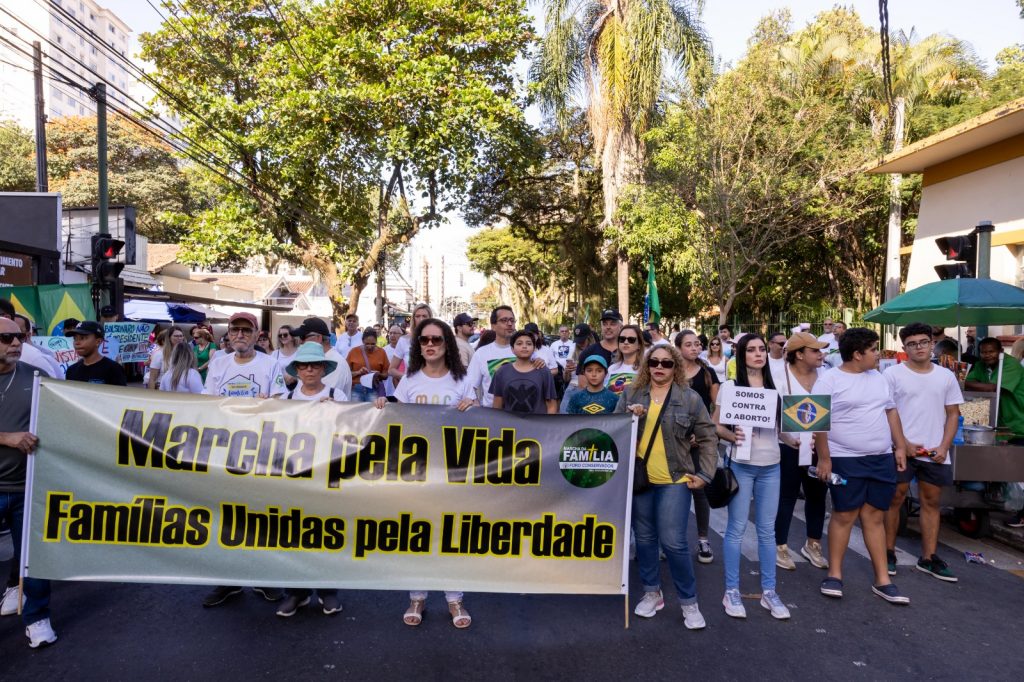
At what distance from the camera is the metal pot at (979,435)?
20.5ft

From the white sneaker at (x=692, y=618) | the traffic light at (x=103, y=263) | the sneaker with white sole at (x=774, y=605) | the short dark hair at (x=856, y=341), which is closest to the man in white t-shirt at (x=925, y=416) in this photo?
the short dark hair at (x=856, y=341)

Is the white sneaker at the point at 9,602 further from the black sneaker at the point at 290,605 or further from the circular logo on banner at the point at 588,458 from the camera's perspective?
the circular logo on banner at the point at 588,458

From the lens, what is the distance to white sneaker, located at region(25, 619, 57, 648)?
4293 millimetres

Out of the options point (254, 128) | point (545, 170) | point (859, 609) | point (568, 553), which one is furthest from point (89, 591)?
point (545, 170)

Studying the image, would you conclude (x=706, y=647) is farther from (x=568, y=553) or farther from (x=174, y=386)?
(x=174, y=386)

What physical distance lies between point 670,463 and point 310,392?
7.66 feet

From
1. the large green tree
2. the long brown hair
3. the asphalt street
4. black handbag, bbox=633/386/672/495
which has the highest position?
the large green tree

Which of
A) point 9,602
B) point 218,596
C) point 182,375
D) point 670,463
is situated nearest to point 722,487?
point 670,463

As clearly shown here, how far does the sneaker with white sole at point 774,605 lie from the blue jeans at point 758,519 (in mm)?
45

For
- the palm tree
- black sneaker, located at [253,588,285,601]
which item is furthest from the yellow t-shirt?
the palm tree

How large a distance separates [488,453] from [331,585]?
117 centimetres

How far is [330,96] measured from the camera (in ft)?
68.8

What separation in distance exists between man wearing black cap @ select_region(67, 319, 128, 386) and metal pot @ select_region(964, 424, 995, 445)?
6.48 meters

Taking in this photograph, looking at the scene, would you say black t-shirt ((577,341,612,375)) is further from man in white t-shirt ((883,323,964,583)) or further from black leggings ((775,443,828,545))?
man in white t-shirt ((883,323,964,583))
